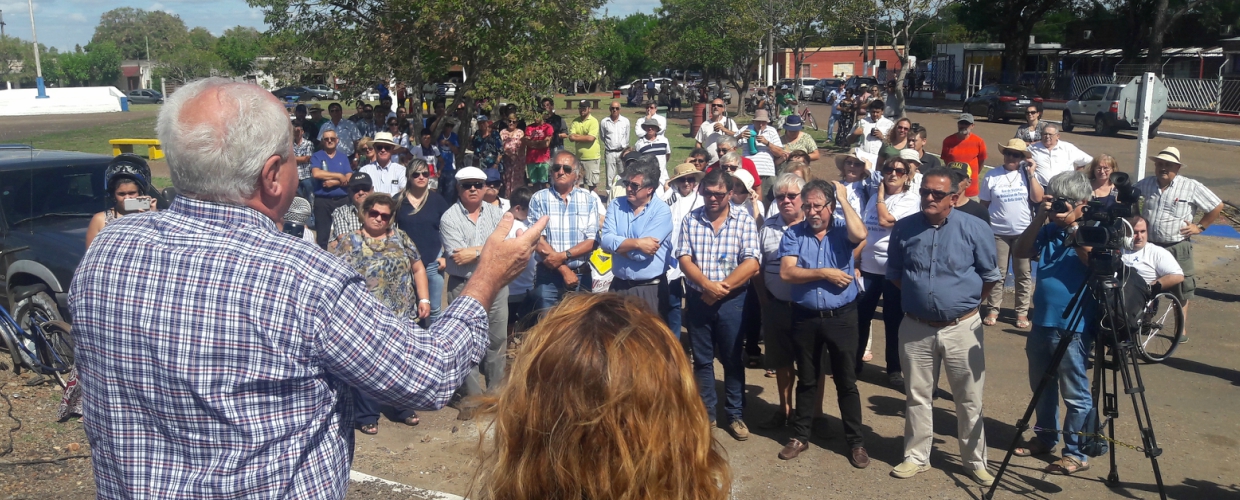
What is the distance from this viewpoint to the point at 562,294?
6492 mm

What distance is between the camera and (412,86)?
1155 centimetres

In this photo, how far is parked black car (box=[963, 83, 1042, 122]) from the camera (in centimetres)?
3234

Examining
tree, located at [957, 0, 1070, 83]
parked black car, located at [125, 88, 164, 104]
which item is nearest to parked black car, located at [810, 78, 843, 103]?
tree, located at [957, 0, 1070, 83]

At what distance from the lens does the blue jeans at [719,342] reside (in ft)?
18.1

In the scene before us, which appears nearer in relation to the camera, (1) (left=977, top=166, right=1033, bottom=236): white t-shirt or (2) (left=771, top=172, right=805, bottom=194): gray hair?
(2) (left=771, top=172, right=805, bottom=194): gray hair

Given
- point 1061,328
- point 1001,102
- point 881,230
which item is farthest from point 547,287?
point 1001,102

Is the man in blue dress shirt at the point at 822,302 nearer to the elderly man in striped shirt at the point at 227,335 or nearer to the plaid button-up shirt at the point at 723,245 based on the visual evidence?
the plaid button-up shirt at the point at 723,245

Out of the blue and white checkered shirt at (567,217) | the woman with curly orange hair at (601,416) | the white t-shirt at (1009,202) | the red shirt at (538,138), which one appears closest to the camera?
the woman with curly orange hair at (601,416)

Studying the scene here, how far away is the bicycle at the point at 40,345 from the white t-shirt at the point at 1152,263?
24.2 feet

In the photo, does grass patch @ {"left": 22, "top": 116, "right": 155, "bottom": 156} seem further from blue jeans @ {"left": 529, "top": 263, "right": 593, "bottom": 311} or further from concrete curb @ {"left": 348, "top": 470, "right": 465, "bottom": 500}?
concrete curb @ {"left": 348, "top": 470, "right": 465, "bottom": 500}

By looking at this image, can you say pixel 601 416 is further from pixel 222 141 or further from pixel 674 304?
pixel 674 304

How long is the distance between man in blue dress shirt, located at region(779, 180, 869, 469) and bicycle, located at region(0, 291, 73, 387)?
495cm

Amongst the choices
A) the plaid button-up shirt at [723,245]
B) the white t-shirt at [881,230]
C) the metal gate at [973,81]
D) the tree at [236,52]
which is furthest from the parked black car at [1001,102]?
the tree at [236,52]

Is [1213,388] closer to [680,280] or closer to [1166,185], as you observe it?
[1166,185]
